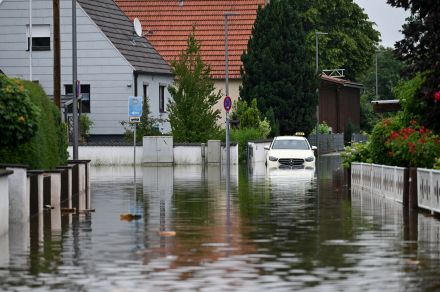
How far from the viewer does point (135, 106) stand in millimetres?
65250

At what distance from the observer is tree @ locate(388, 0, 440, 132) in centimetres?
2738

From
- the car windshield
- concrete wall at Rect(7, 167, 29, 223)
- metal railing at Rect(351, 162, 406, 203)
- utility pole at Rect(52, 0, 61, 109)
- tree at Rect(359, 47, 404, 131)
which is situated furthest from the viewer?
tree at Rect(359, 47, 404, 131)

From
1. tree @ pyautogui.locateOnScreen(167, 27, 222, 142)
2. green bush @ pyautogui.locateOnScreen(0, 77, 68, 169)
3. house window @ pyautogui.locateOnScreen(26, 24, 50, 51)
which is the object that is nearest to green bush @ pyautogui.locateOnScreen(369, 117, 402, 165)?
green bush @ pyautogui.locateOnScreen(0, 77, 68, 169)

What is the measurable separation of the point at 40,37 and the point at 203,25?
14636 millimetres

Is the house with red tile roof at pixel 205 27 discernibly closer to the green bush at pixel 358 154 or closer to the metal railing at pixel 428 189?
the green bush at pixel 358 154

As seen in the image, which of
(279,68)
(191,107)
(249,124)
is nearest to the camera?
(191,107)

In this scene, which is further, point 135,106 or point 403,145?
point 135,106

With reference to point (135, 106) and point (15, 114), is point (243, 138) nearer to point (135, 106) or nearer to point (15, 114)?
point (135, 106)

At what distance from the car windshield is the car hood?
3.37 ft

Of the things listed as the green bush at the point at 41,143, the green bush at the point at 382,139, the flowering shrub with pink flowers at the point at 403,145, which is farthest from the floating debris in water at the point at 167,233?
the green bush at the point at 382,139

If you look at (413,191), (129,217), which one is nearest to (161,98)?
(413,191)

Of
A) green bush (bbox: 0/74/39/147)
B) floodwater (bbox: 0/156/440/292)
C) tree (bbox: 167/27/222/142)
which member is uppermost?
tree (bbox: 167/27/222/142)

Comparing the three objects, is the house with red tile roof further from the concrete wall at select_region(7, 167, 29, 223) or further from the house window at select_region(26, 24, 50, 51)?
the concrete wall at select_region(7, 167, 29, 223)

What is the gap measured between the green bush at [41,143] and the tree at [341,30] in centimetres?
7139
